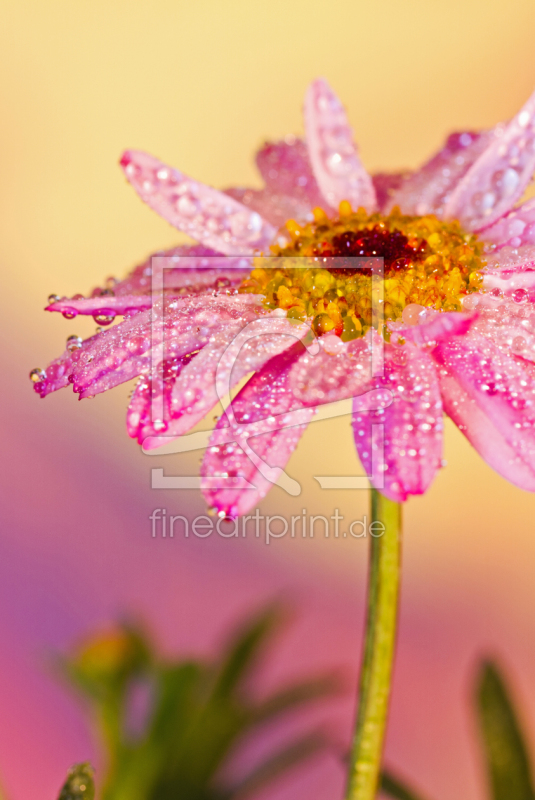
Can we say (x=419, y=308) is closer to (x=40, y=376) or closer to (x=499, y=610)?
(x=40, y=376)

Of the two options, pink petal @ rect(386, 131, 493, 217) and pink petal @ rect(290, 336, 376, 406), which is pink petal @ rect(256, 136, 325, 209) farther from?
pink petal @ rect(290, 336, 376, 406)

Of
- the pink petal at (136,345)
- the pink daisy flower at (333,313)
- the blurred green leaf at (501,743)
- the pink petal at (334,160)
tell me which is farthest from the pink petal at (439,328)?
the blurred green leaf at (501,743)

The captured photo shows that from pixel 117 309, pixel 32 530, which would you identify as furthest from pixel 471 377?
pixel 32 530

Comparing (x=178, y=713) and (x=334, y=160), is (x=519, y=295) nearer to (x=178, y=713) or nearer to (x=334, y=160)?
(x=334, y=160)

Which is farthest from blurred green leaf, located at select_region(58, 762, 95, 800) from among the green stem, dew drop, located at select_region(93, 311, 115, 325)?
dew drop, located at select_region(93, 311, 115, 325)

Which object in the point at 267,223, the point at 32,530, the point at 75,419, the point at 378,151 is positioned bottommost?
the point at 32,530
